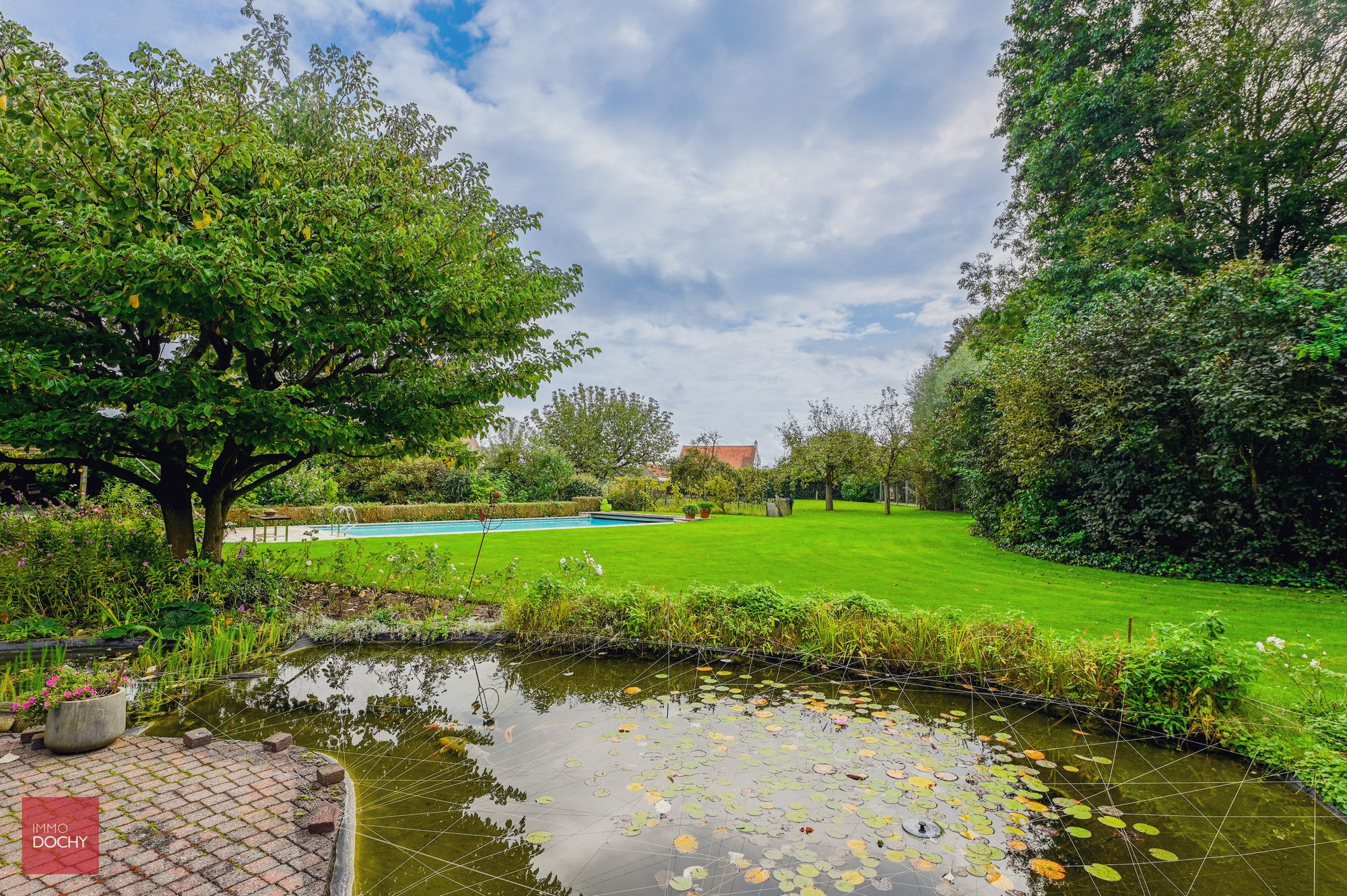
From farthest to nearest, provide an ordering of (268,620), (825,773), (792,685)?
(268,620) < (792,685) < (825,773)

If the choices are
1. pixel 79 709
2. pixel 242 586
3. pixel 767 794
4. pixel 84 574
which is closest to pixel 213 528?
pixel 242 586

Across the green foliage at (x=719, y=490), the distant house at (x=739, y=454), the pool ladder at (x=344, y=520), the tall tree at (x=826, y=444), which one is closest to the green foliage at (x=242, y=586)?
the pool ladder at (x=344, y=520)

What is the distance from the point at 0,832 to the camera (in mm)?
2475

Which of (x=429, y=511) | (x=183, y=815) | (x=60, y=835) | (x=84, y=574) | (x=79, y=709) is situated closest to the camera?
(x=60, y=835)

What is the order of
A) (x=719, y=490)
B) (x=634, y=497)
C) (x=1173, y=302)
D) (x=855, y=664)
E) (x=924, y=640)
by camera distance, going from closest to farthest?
(x=924, y=640), (x=855, y=664), (x=1173, y=302), (x=719, y=490), (x=634, y=497)

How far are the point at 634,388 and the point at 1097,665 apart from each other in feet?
115

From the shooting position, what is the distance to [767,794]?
122 inches

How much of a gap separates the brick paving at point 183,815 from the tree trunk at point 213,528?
3281 millimetres

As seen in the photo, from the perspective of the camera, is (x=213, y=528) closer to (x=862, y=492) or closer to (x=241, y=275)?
(x=241, y=275)

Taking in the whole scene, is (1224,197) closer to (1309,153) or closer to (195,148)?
(1309,153)

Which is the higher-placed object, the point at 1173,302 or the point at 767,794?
the point at 1173,302

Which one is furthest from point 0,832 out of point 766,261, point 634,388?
point 634,388

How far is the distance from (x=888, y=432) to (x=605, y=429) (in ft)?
55.8

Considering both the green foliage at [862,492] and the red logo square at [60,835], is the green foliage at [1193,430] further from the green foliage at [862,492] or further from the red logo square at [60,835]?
the green foliage at [862,492]
